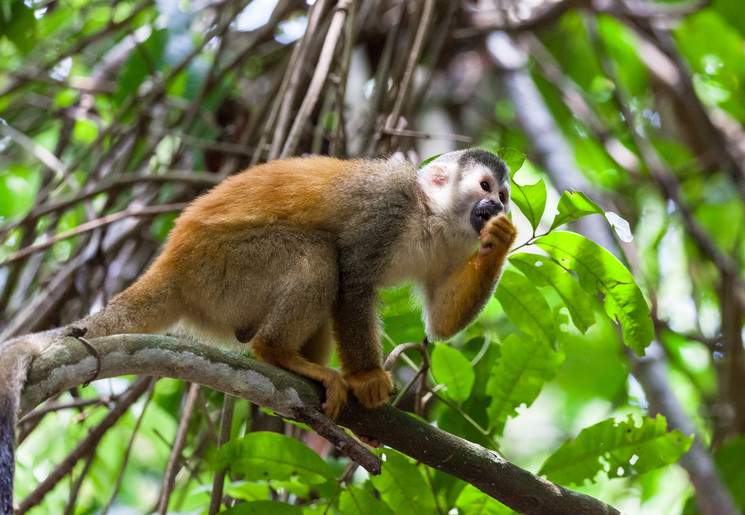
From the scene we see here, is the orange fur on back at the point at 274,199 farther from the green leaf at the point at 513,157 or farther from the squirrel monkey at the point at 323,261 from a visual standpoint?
the green leaf at the point at 513,157

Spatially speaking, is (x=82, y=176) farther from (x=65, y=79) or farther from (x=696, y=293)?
(x=696, y=293)

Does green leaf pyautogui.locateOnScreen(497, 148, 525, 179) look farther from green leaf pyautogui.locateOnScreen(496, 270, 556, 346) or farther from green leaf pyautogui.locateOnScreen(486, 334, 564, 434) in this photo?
green leaf pyautogui.locateOnScreen(486, 334, 564, 434)

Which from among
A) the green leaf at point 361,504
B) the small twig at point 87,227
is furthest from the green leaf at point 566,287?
the small twig at point 87,227

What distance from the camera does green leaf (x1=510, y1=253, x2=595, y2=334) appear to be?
2.44 meters

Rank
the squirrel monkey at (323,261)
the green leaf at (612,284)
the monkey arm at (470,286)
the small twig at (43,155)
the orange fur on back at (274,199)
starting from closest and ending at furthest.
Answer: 1. the green leaf at (612,284)
2. the squirrel monkey at (323,261)
3. the monkey arm at (470,286)
4. the orange fur on back at (274,199)
5. the small twig at (43,155)

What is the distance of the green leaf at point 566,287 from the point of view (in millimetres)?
2438

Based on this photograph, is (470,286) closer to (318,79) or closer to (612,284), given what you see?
(612,284)

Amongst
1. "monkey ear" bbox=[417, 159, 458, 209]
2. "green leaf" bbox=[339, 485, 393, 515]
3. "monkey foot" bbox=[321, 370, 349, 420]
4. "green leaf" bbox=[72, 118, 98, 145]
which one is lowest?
"green leaf" bbox=[339, 485, 393, 515]

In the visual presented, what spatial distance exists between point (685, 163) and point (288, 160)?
414 centimetres

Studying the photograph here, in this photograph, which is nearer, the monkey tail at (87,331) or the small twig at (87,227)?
the monkey tail at (87,331)

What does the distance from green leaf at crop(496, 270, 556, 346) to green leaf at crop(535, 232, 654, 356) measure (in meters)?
0.30

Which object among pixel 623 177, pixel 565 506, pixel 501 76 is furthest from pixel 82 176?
pixel 565 506

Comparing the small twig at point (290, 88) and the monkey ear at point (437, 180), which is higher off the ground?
the small twig at point (290, 88)

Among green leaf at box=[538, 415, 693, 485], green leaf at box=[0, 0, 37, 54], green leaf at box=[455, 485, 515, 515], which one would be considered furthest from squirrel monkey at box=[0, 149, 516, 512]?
green leaf at box=[0, 0, 37, 54]
